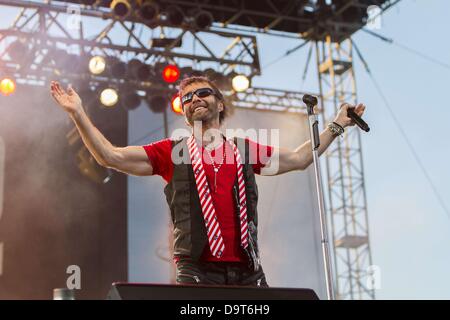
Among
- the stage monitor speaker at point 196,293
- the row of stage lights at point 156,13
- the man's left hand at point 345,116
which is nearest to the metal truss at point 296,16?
the row of stage lights at point 156,13

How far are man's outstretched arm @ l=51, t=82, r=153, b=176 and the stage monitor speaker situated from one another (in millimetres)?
1049

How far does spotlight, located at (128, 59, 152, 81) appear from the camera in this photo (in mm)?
10180

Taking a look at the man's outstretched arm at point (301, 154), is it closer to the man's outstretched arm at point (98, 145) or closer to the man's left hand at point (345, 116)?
the man's left hand at point (345, 116)

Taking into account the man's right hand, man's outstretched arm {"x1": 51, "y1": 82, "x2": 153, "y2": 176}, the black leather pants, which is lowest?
the black leather pants

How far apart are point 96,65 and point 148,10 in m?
1.06

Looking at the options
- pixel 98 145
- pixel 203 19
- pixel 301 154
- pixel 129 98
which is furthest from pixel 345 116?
pixel 129 98

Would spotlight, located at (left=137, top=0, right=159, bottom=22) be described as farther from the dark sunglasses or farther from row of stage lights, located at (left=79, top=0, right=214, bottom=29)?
the dark sunglasses

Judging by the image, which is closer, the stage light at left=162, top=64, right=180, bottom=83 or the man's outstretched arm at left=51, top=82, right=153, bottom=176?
the man's outstretched arm at left=51, top=82, right=153, bottom=176

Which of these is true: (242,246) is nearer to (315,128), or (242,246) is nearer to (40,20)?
(315,128)

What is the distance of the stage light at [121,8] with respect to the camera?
9.67m

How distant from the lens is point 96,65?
992 centimetres

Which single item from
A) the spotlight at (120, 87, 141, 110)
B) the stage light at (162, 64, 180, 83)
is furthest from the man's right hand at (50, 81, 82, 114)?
the spotlight at (120, 87, 141, 110)

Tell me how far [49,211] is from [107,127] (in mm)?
1587

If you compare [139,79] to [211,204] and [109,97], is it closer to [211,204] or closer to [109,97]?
[109,97]
